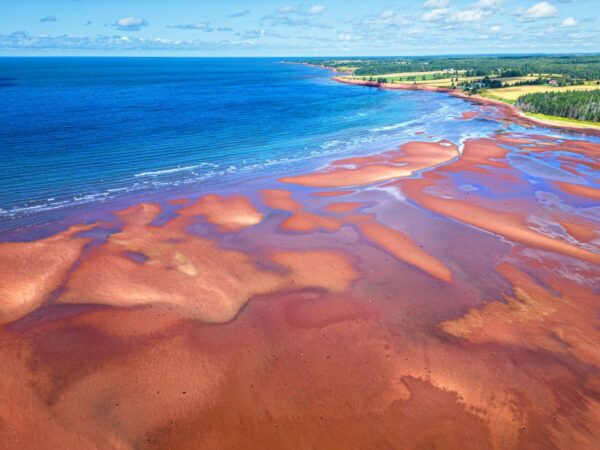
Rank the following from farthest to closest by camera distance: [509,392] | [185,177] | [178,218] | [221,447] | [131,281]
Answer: [185,177]
[178,218]
[131,281]
[509,392]
[221,447]

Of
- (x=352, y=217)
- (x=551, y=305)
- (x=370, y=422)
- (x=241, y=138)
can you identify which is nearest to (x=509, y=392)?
(x=370, y=422)

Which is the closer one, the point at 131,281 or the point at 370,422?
the point at 370,422

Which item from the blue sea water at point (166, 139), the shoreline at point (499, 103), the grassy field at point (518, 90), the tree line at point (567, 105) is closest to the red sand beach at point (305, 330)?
the blue sea water at point (166, 139)

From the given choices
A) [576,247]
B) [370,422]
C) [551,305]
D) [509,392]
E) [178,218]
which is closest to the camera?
[370,422]

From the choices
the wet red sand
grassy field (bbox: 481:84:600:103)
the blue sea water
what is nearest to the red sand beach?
the wet red sand

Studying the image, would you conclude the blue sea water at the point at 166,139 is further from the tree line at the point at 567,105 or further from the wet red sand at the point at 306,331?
the tree line at the point at 567,105

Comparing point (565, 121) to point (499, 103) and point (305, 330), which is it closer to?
point (499, 103)

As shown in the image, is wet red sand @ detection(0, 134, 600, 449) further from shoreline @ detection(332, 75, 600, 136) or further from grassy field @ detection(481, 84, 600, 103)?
grassy field @ detection(481, 84, 600, 103)

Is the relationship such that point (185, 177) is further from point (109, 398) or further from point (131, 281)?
point (109, 398)
